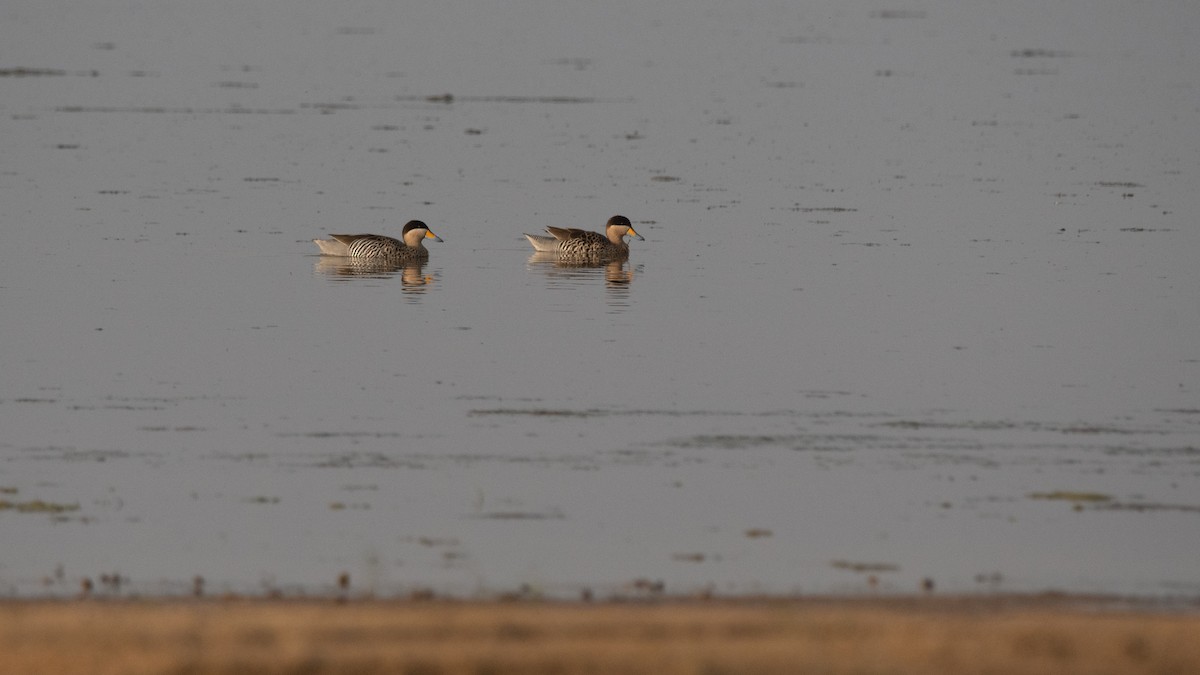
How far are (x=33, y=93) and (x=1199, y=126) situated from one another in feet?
76.1

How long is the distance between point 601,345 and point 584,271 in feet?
19.3

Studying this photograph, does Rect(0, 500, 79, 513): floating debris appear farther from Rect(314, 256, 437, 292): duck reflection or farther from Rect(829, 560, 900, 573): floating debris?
Rect(314, 256, 437, 292): duck reflection

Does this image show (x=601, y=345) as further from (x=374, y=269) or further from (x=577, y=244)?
(x=577, y=244)

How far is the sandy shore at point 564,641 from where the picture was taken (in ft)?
26.1

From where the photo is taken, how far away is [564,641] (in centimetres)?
832

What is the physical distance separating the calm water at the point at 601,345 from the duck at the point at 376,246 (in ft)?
1.04

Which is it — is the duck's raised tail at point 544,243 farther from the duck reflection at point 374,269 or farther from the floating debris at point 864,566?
the floating debris at point 864,566

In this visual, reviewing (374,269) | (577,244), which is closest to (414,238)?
(374,269)

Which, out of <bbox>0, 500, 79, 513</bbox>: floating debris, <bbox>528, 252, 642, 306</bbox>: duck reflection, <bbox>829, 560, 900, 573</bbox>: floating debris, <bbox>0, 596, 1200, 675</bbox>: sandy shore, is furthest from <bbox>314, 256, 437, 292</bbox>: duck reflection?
<bbox>0, 596, 1200, 675</bbox>: sandy shore

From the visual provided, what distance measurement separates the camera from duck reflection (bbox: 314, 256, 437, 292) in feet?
72.7

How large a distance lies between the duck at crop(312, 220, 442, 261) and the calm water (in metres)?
0.32

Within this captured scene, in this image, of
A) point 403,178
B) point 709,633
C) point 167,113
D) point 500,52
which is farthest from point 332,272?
point 500,52

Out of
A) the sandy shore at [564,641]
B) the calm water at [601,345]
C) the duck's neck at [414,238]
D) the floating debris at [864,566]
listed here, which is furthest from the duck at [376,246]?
the sandy shore at [564,641]

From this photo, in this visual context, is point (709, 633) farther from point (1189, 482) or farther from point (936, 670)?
point (1189, 482)
